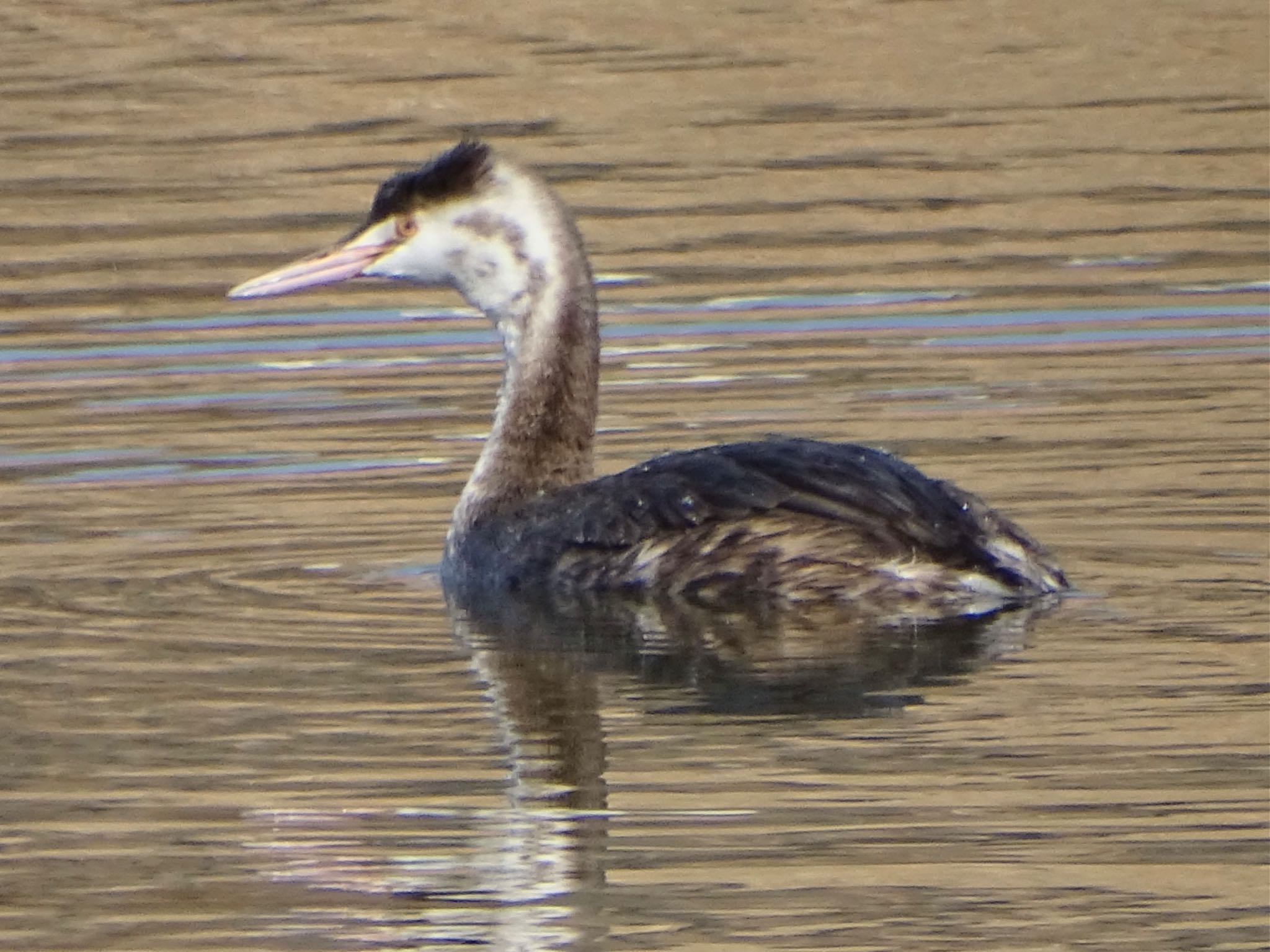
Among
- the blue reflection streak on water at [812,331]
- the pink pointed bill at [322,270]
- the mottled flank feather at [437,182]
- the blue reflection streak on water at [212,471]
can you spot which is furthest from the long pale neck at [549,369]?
the blue reflection streak on water at [812,331]

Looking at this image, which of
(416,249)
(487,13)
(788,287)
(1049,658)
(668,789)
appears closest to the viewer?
(668,789)

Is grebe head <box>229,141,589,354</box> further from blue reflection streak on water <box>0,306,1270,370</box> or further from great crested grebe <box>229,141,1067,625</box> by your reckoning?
A: blue reflection streak on water <box>0,306,1270,370</box>

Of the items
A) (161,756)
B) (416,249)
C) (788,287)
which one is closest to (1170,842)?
(161,756)

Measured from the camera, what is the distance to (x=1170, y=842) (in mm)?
5895

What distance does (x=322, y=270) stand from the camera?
9062mm

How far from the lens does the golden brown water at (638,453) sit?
5.90 m

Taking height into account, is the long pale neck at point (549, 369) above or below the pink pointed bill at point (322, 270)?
below

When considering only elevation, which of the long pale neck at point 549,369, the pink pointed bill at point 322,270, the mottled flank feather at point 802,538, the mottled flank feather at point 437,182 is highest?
the mottled flank feather at point 437,182

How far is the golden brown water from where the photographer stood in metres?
5.90

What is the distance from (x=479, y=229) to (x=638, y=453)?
Answer: 3.80 ft

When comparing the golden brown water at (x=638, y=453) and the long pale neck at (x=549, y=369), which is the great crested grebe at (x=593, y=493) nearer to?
the long pale neck at (x=549, y=369)

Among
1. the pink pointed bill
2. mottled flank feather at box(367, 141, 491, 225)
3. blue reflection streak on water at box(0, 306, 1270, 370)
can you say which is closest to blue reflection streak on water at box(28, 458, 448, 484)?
the pink pointed bill

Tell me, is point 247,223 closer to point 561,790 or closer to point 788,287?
point 788,287

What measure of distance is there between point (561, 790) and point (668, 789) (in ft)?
0.74
